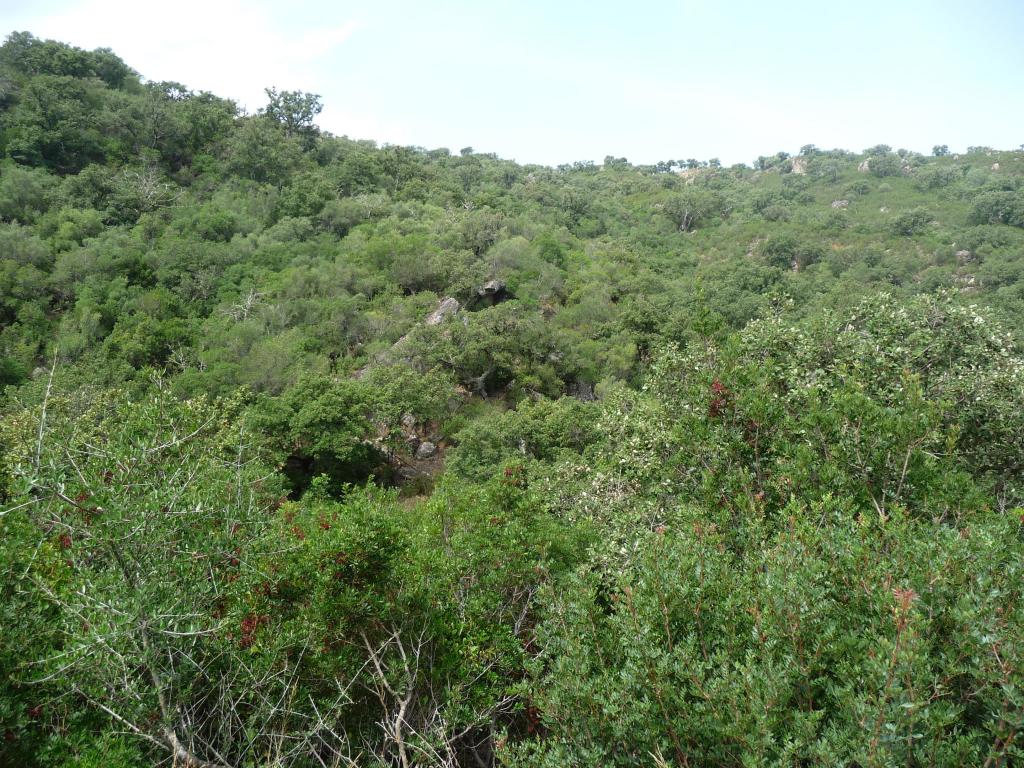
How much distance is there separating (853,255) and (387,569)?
64.5 metres

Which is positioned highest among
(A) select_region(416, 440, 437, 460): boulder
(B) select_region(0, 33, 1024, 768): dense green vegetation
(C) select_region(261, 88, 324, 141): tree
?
(C) select_region(261, 88, 324, 141): tree

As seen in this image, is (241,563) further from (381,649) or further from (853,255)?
(853,255)

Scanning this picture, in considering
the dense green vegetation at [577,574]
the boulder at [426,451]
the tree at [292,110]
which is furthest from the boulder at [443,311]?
the tree at [292,110]

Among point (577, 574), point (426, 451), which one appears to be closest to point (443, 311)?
point (426, 451)

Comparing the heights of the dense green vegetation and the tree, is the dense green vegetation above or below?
below

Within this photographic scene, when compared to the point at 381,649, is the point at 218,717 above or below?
below

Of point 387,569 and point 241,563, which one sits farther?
point 387,569

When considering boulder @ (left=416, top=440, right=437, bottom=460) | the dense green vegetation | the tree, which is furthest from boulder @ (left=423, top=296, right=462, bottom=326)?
the tree

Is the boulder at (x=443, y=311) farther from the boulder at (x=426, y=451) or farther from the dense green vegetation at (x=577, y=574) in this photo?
the dense green vegetation at (x=577, y=574)

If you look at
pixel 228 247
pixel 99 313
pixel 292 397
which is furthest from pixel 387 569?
pixel 228 247

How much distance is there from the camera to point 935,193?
81062 millimetres

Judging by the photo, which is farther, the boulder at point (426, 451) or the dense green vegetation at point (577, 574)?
the boulder at point (426, 451)

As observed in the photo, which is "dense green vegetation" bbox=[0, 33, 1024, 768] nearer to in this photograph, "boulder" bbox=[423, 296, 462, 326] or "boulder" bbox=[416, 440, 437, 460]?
"boulder" bbox=[416, 440, 437, 460]

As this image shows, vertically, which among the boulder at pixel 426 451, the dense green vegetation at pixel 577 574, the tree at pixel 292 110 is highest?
the tree at pixel 292 110
